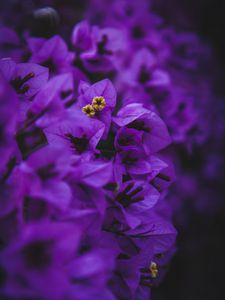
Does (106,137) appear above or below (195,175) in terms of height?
above

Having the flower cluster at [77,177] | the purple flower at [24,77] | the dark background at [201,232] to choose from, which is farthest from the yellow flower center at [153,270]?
the dark background at [201,232]

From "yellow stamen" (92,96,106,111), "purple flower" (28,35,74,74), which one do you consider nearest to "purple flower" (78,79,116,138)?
"yellow stamen" (92,96,106,111)

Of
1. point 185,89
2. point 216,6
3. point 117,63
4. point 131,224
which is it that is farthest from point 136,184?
point 216,6

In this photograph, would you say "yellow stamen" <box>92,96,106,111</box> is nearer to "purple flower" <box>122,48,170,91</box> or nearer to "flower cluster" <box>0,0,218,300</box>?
"flower cluster" <box>0,0,218,300</box>

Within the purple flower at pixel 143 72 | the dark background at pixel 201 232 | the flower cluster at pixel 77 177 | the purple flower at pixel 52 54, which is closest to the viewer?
the flower cluster at pixel 77 177

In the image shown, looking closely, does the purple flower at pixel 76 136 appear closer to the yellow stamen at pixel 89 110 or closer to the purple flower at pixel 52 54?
the yellow stamen at pixel 89 110

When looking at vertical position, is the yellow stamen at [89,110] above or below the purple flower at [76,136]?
above

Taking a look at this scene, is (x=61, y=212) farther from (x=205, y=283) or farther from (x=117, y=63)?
(x=205, y=283)
